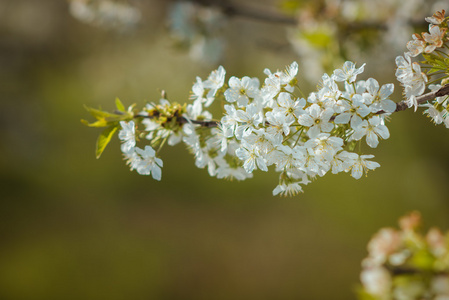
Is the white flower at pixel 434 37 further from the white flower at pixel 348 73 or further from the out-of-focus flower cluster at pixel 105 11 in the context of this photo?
the out-of-focus flower cluster at pixel 105 11

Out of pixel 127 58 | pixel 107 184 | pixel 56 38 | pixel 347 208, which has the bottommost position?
pixel 107 184

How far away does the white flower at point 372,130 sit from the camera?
0.62 meters

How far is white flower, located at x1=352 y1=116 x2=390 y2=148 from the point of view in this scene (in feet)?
2.04

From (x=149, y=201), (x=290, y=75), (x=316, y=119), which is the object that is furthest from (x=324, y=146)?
(x=149, y=201)

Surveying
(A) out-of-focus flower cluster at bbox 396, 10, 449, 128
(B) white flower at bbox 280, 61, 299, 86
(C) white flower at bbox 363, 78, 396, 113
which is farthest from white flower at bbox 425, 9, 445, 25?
(B) white flower at bbox 280, 61, 299, 86

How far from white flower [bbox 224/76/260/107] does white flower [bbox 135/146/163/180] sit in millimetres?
204

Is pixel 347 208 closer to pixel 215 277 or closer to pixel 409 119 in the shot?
pixel 409 119

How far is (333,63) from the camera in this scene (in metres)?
1.71

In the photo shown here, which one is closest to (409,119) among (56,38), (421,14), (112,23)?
(421,14)

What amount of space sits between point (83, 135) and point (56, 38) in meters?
1.49

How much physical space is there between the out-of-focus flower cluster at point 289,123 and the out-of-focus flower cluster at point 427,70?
0.04m

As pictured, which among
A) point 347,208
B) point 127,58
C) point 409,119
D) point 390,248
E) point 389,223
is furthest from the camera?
point 127,58

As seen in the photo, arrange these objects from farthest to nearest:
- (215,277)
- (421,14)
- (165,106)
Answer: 1. (215,277)
2. (421,14)
3. (165,106)

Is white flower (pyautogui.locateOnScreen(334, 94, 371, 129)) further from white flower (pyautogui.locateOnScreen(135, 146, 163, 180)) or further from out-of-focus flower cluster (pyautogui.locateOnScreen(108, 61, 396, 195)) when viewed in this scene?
white flower (pyautogui.locateOnScreen(135, 146, 163, 180))
